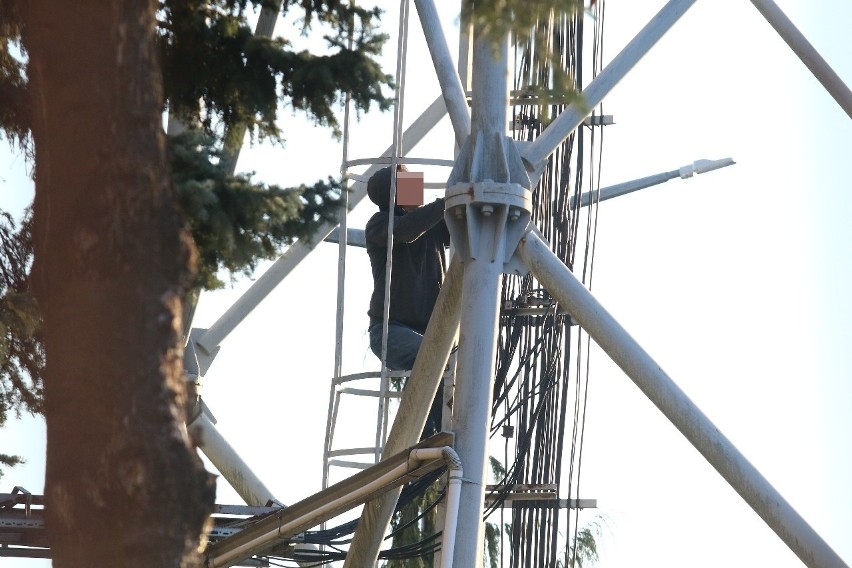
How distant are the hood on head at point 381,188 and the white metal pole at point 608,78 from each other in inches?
48.9

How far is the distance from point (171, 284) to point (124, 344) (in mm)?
354

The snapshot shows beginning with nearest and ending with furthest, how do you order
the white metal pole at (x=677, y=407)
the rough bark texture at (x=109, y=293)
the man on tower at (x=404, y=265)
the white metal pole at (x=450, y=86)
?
1. the rough bark texture at (x=109, y=293)
2. the white metal pole at (x=677, y=407)
3. the white metal pole at (x=450, y=86)
4. the man on tower at (x=404, y=265)

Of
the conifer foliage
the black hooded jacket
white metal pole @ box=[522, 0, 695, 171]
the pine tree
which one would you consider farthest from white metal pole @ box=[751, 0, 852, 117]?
the pine tree

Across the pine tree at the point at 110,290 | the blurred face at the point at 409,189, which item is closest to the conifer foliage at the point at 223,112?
the pine tree at the point at 110,290

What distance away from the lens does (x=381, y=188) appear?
12188 millimetres

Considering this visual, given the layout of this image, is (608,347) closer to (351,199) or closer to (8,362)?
(8,362)

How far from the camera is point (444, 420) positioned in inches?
491

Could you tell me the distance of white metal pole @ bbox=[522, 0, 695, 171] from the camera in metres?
11.2

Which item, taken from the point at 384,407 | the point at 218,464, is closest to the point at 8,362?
the point at 384,407

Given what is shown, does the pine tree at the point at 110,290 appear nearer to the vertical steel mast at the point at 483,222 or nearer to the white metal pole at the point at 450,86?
the vertical steel mast at the point at 483,222

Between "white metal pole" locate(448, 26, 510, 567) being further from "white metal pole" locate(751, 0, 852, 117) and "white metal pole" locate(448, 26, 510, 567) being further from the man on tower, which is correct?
"white metal pole" locate(751, 0, 852, 117)

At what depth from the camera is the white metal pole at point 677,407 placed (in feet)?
35.6

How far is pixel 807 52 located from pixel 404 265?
4249mm

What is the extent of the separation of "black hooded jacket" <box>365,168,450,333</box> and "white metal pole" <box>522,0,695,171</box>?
3.89 ft
